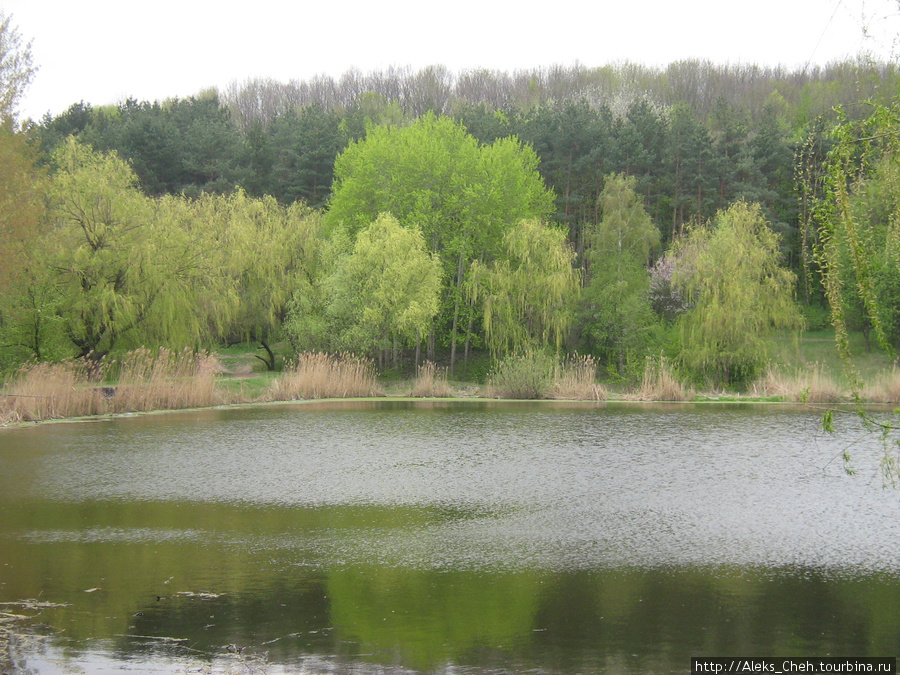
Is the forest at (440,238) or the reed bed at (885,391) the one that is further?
the forest at (440,238)

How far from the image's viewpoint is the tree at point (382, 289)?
31922mm

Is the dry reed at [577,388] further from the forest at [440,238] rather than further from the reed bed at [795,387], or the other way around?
the forest at [440,238]

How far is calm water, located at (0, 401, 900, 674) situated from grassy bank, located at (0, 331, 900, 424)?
4154 millimetres

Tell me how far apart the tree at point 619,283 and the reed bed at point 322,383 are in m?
14.3

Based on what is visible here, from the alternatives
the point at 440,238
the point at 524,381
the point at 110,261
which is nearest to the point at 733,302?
the point at 524,381

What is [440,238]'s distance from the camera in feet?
130

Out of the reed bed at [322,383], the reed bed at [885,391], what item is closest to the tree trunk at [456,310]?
the reed bed at [322,383]

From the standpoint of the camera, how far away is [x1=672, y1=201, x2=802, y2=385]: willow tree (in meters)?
31.4

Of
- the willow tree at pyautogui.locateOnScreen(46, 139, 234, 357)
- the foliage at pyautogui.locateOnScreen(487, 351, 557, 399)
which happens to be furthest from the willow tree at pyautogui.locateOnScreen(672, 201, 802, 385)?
the willow tree at pyautogui.locateOnScreen(46, 139, 234, 357)

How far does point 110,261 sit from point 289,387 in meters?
8.31

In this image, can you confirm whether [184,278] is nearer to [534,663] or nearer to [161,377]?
[161,377]

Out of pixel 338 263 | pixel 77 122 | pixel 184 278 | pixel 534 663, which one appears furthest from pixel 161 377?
pixel 77 122

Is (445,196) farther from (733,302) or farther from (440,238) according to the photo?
(733,302)

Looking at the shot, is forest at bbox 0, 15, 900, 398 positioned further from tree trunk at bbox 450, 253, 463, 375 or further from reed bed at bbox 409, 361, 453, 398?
reed bed at bbox 409, 361, 453, 398
